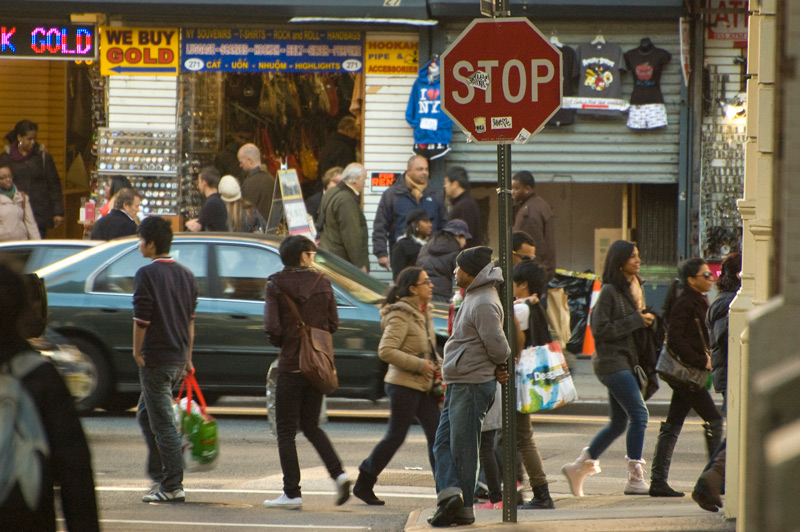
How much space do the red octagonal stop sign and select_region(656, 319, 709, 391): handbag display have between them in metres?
2.24

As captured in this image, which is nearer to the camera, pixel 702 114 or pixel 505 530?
pixel 505 530

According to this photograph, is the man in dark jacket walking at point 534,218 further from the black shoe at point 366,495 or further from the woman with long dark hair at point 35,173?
the woman with long dark hair at point 35,173

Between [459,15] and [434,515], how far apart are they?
376 inches

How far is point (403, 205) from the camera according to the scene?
13.4 meters

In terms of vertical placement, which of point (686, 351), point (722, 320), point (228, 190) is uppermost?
point (228, 190)

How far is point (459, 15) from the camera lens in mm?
14875

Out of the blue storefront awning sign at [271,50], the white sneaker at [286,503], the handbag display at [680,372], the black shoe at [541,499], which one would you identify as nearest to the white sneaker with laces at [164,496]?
the white sneaker at [286,503]

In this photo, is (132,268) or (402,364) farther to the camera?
(132,268)

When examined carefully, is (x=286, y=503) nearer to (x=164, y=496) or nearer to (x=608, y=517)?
(x=164, y=496)

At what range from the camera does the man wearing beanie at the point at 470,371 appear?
21.1 feet

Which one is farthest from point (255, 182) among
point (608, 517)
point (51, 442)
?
point (51, 442)

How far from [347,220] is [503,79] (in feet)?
24.0

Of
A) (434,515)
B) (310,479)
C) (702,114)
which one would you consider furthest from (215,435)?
(702,114)

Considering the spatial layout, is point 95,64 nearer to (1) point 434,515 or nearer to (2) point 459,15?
(2) point 459,15
